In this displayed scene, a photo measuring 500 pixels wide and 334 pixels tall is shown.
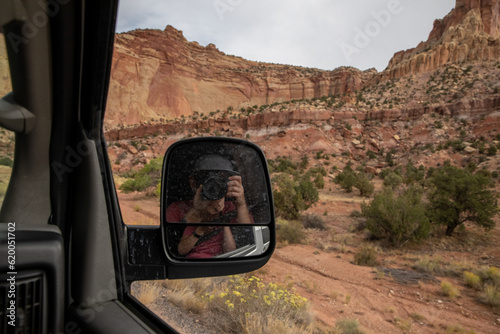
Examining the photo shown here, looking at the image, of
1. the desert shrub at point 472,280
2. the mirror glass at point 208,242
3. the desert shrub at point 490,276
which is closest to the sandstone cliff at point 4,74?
the mirror glass at point 208,242

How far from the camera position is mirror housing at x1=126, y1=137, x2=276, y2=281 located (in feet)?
4.80

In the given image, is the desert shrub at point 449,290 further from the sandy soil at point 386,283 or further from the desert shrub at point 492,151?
the desert shrub at point 492,151

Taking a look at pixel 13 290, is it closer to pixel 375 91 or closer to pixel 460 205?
pixel 460 205

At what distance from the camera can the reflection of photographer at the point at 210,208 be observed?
1.44 m

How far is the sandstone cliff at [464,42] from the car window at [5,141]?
66.7 m

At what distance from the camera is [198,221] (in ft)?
4.84

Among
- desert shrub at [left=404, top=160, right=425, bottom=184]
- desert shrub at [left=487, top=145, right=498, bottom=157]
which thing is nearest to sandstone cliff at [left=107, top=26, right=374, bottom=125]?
desert shrub at [left=487, top=145, right=498, bottom=157]

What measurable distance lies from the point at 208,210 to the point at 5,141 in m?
0.83

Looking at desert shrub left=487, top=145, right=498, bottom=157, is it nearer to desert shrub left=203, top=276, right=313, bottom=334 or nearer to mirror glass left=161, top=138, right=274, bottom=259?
desert shrub left=203, top=276, right=313, bottom=334

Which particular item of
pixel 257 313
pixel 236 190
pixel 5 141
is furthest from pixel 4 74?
pixel 257 313

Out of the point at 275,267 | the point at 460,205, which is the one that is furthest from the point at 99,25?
the point at 460,205

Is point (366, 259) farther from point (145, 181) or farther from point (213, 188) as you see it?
point (145, 181)

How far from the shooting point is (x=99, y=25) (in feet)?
3.76

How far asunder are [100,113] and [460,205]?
13499 millimetres
